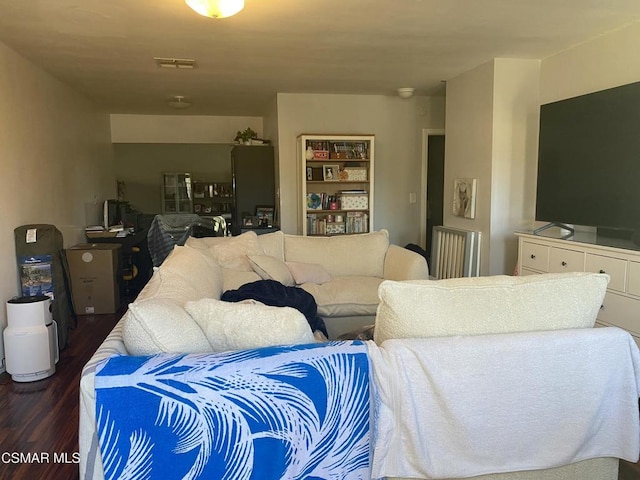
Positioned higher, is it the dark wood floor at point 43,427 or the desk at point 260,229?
the desk at point 260,229

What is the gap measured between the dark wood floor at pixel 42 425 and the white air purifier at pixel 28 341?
80 mm

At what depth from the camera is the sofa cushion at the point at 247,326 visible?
63.2 inches

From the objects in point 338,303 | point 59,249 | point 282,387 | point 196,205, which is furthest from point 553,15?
point 196,205

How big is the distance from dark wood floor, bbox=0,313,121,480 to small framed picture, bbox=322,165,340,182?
3092mm

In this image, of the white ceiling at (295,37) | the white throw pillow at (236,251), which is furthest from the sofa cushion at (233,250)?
the white ceiling at (295,37)

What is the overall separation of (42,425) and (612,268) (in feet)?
11.3

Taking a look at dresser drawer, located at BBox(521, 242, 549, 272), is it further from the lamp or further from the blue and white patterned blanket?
the lamp

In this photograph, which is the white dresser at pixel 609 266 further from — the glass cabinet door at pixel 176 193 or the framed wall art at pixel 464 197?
the glass cabinet door at pixel 176 193

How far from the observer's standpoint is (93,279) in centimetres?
475

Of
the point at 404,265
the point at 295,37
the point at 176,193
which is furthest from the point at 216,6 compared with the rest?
the point at 176,193

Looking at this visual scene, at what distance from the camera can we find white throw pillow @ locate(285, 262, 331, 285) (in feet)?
12.1

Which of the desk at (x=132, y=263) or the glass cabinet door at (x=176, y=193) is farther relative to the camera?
the glass cabinet door at (x=176, y=193)

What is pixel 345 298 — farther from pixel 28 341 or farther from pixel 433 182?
pixel 433 182

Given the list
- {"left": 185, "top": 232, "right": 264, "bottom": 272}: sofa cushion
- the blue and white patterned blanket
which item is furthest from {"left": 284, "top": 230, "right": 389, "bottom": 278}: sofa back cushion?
the blue and white patterned blanket
